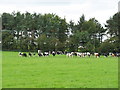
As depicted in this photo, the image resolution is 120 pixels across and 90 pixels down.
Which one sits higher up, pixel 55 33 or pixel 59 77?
pixel 55 33

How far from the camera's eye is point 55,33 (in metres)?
82.6

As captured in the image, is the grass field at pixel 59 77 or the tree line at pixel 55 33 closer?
the grass field at pixel 59 77

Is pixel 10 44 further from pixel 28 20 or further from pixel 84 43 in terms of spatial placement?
pixel 84 43

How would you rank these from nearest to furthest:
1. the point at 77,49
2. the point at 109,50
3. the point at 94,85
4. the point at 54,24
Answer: the point at 94,85, the point at 109,50, the point at 77,49, the point at 54,24

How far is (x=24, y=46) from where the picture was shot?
76.1m

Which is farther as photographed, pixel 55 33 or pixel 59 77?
pixel 55 33

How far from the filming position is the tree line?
72.2 meters

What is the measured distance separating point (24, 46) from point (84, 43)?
15.3 m

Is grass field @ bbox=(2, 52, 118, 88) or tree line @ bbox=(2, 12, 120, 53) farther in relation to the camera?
tree line @ bbox=(2, 12, 120, 53)

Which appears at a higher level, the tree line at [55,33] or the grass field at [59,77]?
the tree line at [55,33]

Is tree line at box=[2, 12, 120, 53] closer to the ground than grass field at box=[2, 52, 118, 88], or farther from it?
farther from it

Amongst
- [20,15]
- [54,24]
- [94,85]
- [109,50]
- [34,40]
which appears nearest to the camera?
[94,85]

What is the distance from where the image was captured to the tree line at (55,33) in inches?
2844

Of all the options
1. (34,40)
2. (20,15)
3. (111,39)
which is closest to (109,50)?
(111,39)
